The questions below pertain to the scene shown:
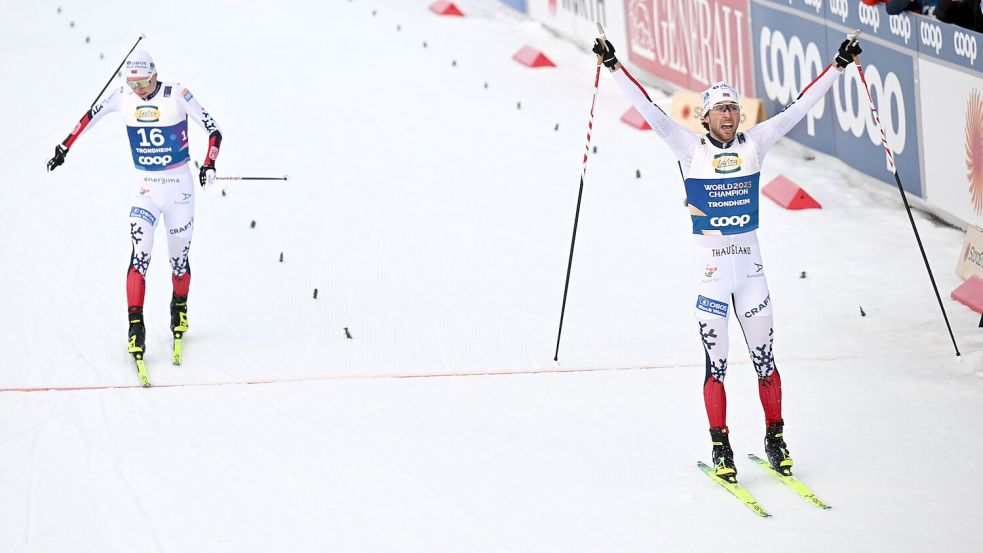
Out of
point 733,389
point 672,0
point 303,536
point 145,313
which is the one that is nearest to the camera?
point 303,536

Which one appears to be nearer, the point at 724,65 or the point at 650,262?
the point at 650,262

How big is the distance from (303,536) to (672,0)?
10504 millimetres

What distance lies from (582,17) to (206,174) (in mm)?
9893

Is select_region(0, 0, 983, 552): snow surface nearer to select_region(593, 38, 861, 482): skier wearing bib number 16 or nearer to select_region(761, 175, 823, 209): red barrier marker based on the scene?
select_region(761, 175, 823, 209): red barrier marker

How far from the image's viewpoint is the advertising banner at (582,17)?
17453mm

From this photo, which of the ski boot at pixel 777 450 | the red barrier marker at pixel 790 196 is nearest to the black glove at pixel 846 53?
the ski boot at pixel 777 450

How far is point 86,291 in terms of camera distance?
34.8ft

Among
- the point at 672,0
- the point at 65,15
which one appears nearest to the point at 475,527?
the point at 672,0

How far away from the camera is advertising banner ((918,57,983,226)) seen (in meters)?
10.5

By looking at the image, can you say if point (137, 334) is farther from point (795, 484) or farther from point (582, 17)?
point (582, 17)

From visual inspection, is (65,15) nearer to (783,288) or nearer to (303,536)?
(783,288)

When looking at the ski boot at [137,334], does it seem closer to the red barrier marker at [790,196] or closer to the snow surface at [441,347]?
the snow surface at [441,347]

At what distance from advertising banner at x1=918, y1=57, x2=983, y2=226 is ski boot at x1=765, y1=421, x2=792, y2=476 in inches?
171

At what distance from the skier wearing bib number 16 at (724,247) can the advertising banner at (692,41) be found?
7.53m
